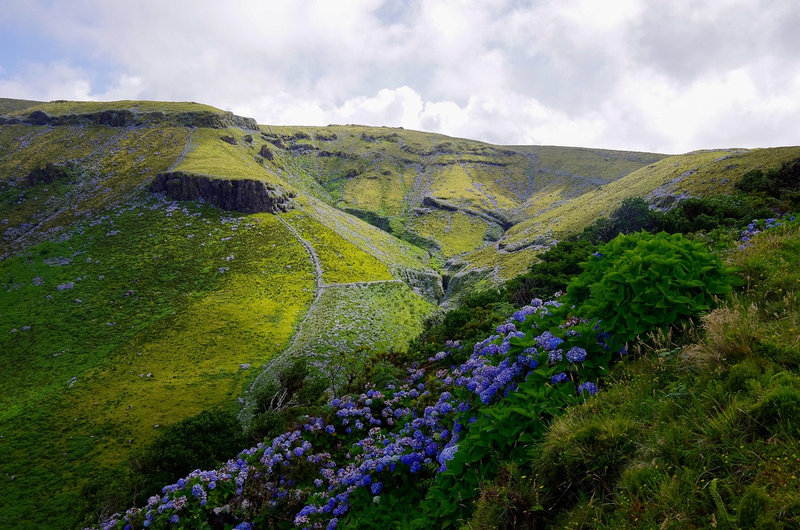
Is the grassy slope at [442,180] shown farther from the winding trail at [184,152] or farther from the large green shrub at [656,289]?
the large green shrub at [656,289]

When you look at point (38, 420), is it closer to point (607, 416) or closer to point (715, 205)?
point (607, 416)

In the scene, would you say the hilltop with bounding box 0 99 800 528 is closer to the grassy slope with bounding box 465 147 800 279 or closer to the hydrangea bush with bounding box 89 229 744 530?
the grassy slope with bounding box 465 147 800 279

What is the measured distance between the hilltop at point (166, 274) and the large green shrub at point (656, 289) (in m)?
18.2

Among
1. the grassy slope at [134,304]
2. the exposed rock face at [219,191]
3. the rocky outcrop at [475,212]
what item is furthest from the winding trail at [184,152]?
the rocky outcrop at [475,212]

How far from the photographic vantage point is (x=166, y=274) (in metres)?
59.6

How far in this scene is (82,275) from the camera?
57938 mm

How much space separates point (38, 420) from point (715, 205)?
195 feet

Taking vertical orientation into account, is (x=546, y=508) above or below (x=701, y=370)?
below

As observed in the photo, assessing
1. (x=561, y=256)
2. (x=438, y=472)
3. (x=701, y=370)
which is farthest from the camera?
(x=561, y=256)

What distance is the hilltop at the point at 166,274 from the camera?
112ft

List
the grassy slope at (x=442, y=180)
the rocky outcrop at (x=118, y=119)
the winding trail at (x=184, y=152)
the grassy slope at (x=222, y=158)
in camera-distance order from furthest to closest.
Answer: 1. the grassy slope at (x=442, y=180)
2. the rocky outcrop at (x=118, y=119)
3. the winding trail at (x=184, y=152)
4. the grassy slope at (x=222, y=158)

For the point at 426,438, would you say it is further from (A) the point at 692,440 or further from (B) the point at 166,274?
(B) the point at 166,274

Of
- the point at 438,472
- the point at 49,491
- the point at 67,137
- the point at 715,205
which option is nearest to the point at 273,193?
the point at 49,491

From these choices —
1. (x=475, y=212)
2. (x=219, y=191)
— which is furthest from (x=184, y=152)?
(x=475, y=212)
